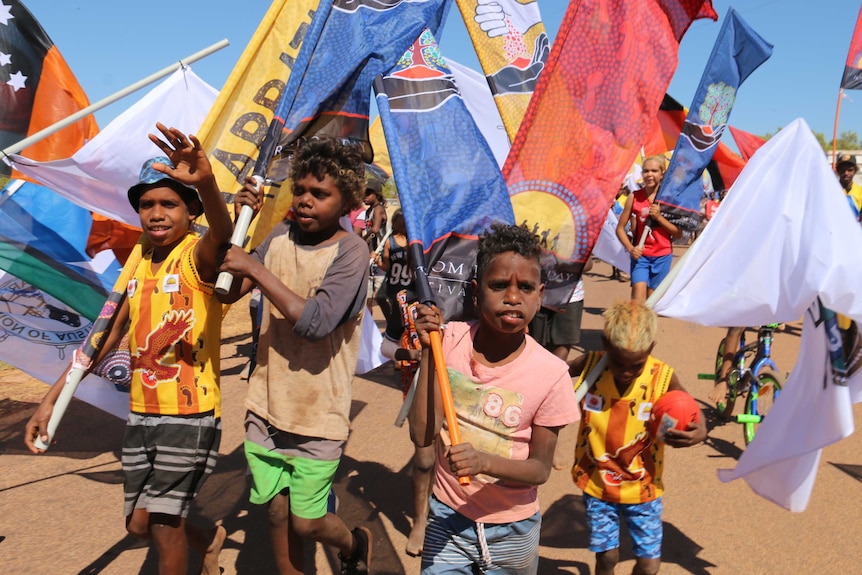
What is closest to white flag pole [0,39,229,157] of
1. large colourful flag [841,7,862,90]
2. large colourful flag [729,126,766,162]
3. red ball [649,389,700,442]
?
red ball [649,389,700,442]

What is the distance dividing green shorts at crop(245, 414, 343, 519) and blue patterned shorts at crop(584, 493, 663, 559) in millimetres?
1158

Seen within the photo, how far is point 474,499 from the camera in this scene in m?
2.32

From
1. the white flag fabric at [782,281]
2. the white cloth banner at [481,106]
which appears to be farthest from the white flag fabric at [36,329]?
the white cloth banner at [481,106]

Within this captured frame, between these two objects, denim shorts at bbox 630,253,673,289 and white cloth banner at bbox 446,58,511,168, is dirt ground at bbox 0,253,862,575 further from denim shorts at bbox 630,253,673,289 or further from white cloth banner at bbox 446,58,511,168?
white cloth banner at bbox 446,58,511,168

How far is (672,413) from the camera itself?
2.72m

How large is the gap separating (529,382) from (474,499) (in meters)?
0.45

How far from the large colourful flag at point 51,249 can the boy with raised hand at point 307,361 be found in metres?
2.25

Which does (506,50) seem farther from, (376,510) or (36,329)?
(36,329)

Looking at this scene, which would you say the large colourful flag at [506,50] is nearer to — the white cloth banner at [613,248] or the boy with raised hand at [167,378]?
the boy with raised hand at [167,378]

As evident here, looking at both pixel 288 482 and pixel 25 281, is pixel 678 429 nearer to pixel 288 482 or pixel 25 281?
pixel 288 482

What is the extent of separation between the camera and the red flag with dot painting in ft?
10.3

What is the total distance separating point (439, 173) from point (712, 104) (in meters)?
2.12

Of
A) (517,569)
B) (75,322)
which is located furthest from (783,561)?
(75,322)

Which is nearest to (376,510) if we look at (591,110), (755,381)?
(591,110)
